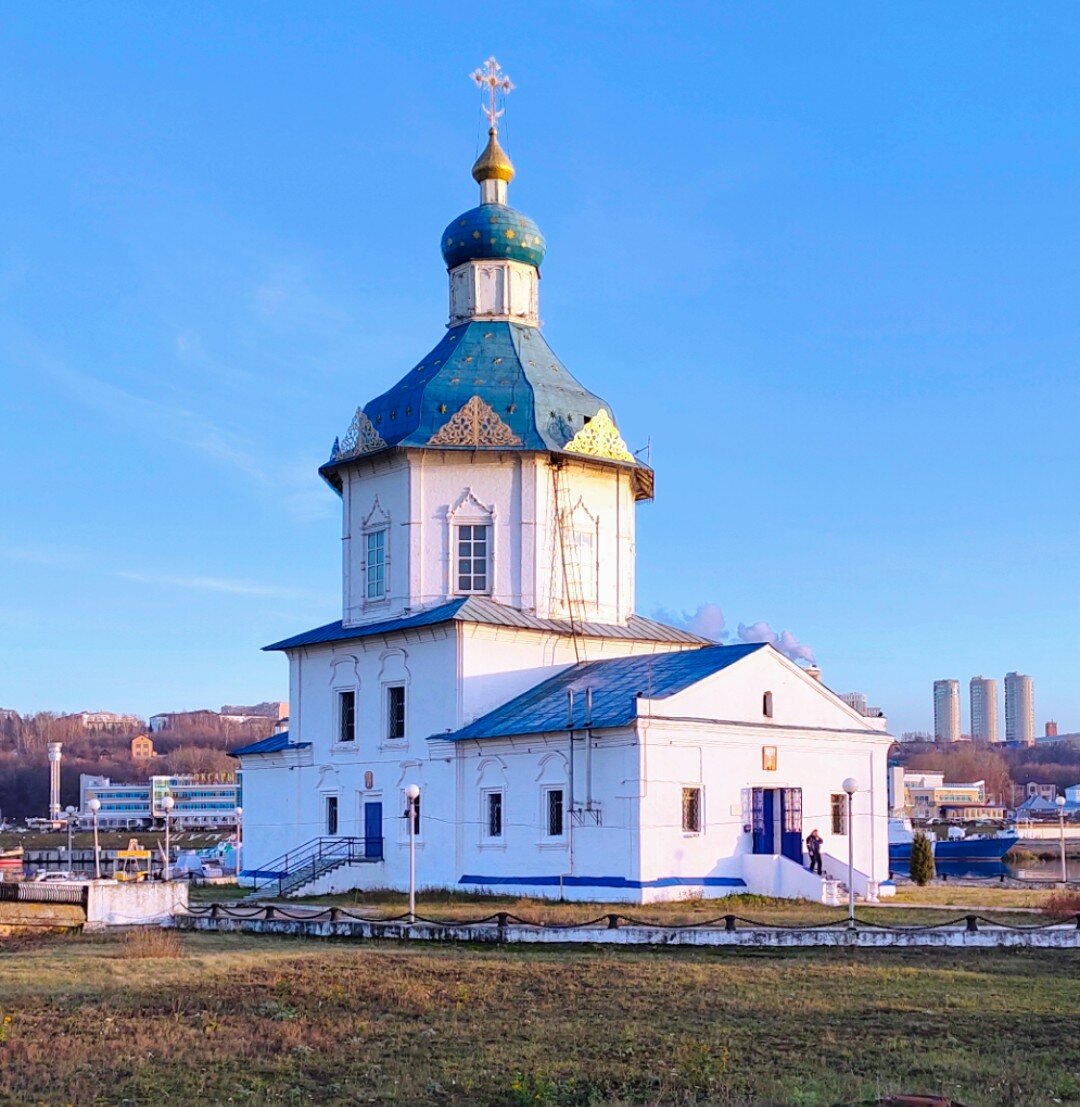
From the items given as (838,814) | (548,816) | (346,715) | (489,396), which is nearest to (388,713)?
(346,715)

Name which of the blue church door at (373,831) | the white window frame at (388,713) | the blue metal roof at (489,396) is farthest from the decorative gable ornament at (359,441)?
the blue church door at (373,831)

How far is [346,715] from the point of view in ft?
116

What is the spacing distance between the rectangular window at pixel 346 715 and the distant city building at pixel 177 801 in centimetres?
12166

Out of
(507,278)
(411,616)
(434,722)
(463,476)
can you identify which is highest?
(507,278)

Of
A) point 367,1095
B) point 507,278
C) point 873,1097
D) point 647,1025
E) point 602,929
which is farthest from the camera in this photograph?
point 507,278

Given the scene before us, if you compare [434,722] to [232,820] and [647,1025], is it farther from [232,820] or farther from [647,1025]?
[232,820]

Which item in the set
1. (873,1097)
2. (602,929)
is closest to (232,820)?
(602,929)

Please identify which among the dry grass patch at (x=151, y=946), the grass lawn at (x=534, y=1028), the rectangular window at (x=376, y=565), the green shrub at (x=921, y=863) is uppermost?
the rectangular window at (x=376, y=565)

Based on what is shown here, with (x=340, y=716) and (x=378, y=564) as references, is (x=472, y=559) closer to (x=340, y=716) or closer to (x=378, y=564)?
(x=378, y=564)

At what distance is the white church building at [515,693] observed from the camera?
29.2 meters

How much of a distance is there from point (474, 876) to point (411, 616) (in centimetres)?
591

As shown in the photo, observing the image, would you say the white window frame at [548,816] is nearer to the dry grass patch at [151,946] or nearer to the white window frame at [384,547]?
the white window frame at [384,547]

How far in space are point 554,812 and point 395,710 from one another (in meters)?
5.47

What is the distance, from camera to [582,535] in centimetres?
3538
